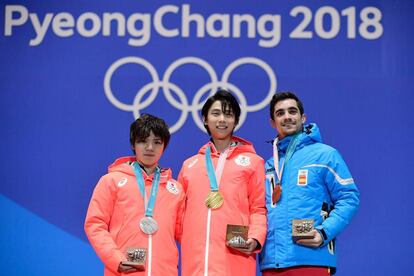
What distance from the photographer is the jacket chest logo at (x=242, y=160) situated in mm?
3719

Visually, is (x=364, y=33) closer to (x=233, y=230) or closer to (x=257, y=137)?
(x=257, y=137)

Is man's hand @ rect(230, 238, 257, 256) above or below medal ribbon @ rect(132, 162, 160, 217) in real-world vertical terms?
below

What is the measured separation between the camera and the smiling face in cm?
369

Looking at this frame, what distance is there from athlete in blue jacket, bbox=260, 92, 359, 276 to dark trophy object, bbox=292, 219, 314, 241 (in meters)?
0.03

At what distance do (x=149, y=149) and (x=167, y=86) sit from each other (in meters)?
1.80

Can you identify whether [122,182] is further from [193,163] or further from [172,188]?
[193,163]

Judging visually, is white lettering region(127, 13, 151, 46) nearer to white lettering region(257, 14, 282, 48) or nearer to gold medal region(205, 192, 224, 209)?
white lettering region(257, 14, 282, 48)

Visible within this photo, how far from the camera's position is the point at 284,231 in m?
3.55

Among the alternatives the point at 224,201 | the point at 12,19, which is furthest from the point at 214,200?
the point at 12,19

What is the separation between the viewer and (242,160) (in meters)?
3.75

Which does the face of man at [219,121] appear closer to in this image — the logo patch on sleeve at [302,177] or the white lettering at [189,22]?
the logo patch on sleeve at [302,177]

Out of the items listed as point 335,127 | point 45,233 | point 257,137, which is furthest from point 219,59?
point 45,233

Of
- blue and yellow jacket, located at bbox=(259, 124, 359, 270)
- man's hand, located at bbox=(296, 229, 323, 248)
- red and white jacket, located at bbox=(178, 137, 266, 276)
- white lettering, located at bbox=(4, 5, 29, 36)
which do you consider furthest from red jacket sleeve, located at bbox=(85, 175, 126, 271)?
white lettering, located at bbox=(4, 5, 29, 36)

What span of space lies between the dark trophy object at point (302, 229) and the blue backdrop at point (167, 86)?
1.89 metres
